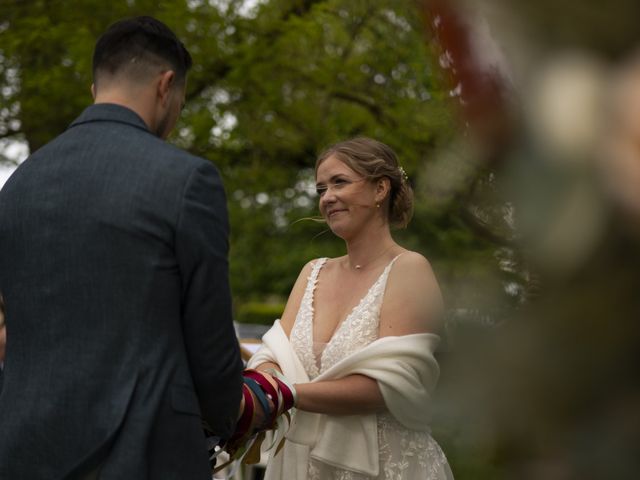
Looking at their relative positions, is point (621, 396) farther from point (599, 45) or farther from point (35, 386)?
point (35, 386)

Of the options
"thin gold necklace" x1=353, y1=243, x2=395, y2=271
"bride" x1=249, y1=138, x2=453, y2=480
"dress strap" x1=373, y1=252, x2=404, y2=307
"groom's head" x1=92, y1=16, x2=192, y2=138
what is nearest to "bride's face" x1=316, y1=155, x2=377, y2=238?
"bride" x1=249, y1=138, x2=453, y2=480

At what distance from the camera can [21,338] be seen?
2.72 metres

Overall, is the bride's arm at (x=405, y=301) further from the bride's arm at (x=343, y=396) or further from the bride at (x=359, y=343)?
the bride's arm at (x=343, y=396)

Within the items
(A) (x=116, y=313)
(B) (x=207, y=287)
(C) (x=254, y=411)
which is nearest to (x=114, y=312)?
(A) (x=116, y=313)

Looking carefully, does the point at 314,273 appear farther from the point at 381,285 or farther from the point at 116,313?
the point at 116,313

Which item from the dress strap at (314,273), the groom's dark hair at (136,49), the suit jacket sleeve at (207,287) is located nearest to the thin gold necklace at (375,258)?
the dress strap at (314,273)

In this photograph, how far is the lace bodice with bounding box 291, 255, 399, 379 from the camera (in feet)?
12.1

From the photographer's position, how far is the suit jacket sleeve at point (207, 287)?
260 cm

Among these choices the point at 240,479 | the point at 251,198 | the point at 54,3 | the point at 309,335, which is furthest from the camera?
the point at 251,198

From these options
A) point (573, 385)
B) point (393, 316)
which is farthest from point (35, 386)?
point (573, 385)

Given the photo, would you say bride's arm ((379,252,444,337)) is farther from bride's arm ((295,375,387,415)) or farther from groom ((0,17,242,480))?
groom ((0,17,242,480))

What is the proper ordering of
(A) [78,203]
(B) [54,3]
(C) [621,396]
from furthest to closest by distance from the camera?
(B) [54,3]
(A) [78,203]
(C) [621,396]

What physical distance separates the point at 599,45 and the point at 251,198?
1111 centimetres

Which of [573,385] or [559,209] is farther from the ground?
[559,209]
